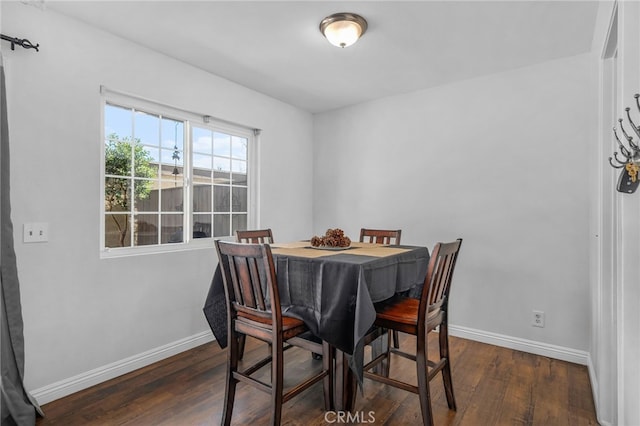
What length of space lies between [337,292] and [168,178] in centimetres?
190

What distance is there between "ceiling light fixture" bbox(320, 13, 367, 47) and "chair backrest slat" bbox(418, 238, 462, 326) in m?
1.49

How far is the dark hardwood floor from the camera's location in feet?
6.47

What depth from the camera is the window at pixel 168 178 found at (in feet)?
8.57

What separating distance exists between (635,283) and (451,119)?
95.9 inches

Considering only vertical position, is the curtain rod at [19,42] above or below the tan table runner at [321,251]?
above

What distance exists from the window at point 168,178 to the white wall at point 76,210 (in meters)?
0.15

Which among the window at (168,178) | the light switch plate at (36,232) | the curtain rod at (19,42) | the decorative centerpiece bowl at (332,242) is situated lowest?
the decorative centerpiece bowl at (332,242)

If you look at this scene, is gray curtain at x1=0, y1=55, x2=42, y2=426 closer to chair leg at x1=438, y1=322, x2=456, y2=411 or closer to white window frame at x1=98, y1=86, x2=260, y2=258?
white window frame at x1=98, y1=86, x2=260, y2=258

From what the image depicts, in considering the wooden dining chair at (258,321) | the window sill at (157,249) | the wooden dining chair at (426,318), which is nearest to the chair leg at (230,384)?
the wooden dining chair at (258,321)

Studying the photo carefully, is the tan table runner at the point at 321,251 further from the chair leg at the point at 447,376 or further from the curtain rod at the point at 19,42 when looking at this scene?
the curtain rod at the point at 19,42

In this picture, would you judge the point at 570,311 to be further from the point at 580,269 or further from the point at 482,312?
the point at 482,312

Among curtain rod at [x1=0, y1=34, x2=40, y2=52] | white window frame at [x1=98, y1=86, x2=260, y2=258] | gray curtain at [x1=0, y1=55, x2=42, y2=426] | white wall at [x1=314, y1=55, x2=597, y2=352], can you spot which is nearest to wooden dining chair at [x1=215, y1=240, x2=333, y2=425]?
gray curtain at [x1=0, y1=55, x2=42, y2=426]

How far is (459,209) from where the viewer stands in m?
3.32

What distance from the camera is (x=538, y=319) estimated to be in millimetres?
2922
